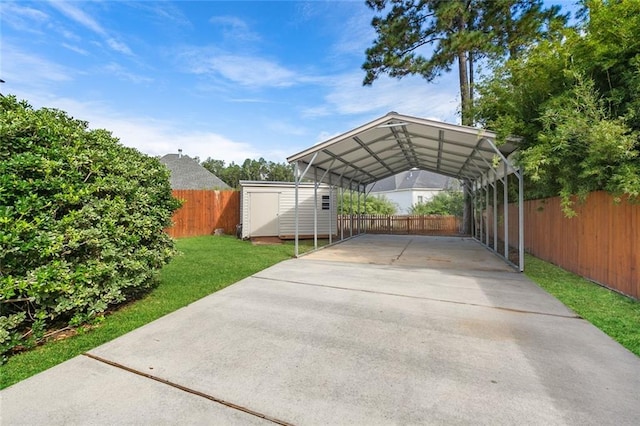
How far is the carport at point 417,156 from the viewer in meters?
6.40

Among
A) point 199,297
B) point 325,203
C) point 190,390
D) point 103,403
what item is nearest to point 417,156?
point 325,203

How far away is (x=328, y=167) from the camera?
10.0 metres

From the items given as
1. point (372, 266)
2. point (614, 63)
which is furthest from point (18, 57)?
point (614, 63)

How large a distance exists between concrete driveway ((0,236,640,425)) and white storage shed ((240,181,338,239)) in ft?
26.4

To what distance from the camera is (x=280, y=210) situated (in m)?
12.3

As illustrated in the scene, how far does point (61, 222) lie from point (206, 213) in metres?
10.9

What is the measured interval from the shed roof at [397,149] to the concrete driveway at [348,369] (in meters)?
3.82

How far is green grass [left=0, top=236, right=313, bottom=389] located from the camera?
7.99ft

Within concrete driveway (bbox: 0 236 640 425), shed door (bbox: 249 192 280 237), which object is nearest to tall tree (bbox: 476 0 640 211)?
concrete driveway (bbox: 0 236 640 425)

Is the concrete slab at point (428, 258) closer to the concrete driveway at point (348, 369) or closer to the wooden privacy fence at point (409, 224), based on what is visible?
the concrete driveway at point (348, 369)

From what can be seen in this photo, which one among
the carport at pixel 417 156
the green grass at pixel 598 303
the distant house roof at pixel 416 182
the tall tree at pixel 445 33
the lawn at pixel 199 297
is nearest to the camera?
the lawn at pixel 199 297

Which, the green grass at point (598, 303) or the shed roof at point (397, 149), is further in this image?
the shed roof at point (397, 149)

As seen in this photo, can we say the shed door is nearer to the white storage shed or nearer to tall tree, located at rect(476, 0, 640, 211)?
the white storage shed

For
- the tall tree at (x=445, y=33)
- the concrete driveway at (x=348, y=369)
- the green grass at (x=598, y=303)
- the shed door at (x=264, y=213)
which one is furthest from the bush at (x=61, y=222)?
the tall tree at (x=445, y=33)
